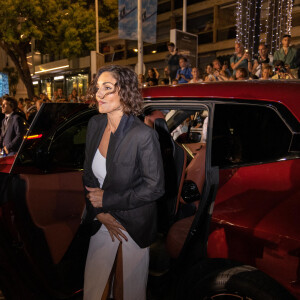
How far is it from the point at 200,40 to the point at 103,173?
2259cm

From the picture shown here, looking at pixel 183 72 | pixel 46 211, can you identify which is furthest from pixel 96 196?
pixel 183 72

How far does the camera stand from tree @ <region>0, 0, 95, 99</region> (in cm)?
Answer: 1939

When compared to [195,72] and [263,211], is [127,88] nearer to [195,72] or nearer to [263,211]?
[263,211]

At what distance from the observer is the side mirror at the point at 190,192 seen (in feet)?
10.1

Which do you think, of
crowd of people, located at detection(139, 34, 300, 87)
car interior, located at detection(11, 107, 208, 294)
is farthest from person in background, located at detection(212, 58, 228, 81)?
car interior, located at detection(11, 107, 208, 294)

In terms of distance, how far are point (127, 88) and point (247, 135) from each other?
0.74 m

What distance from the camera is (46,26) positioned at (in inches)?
807

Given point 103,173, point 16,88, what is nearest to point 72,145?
point 103,173

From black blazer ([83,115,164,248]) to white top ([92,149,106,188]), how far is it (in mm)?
85

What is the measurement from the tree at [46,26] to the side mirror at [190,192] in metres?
19.3

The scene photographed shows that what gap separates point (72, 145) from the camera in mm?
2867

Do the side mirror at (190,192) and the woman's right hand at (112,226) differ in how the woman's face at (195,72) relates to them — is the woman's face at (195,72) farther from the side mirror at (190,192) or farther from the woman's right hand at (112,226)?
the woman's right hand at (112,226)

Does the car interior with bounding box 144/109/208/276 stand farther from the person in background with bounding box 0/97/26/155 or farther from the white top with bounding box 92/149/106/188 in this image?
the person in background with bounding box 0/97/26/155

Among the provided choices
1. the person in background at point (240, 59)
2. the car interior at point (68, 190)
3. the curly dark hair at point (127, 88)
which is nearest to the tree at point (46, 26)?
the person in background at point (240, 59)
